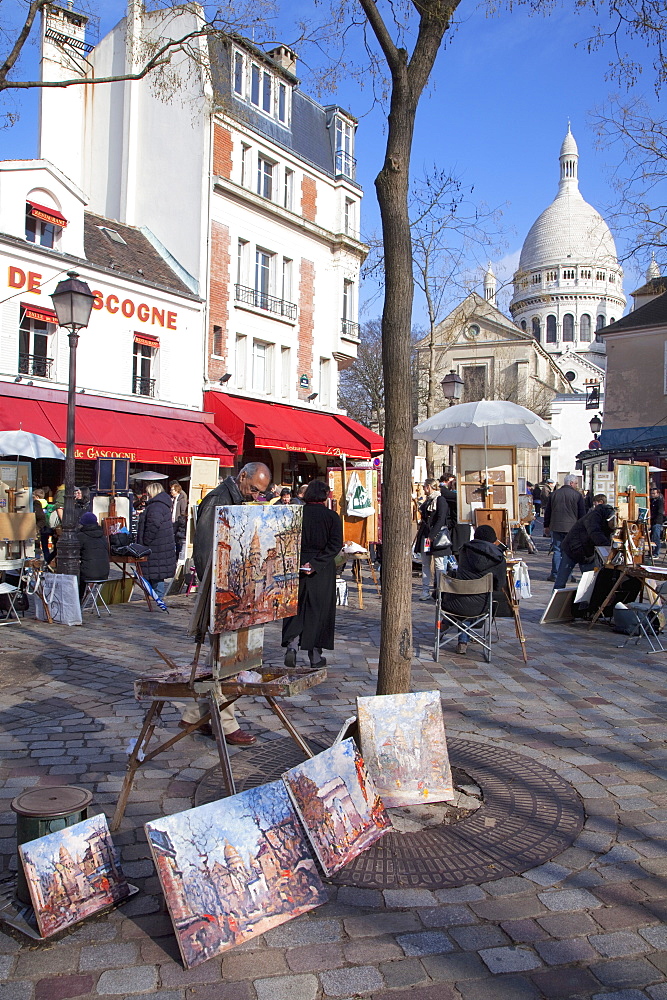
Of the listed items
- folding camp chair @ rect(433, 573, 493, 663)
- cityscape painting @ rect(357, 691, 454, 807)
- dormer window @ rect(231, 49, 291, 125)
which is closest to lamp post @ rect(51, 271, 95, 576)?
folding camp chair @ rect(433, 573, 493, 663)

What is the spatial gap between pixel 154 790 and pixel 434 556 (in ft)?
26.9

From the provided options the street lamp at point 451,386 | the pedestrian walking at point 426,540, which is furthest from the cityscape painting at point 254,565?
the street lamp at point 451,386

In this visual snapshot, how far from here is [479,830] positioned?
376cm

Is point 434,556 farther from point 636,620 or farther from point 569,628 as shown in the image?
point 636,620

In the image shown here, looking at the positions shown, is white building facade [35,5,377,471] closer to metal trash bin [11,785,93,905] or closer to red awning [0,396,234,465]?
red awning [0,396,234,465]

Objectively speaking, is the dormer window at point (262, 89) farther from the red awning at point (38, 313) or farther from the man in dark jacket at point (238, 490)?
the man in dark jacket at point (238, 490)

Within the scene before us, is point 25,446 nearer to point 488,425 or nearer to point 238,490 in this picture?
point 488,425

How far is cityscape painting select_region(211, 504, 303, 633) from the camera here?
350 centimetres

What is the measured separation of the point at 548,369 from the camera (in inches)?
2606

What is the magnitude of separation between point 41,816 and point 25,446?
10112 mm

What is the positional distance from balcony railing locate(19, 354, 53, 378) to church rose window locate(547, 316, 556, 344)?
82034mm

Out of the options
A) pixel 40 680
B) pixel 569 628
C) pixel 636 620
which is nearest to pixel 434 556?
pixel 569 628

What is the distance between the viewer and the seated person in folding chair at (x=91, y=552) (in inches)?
397

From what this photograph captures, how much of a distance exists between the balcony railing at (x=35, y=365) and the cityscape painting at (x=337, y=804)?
16.2 m
